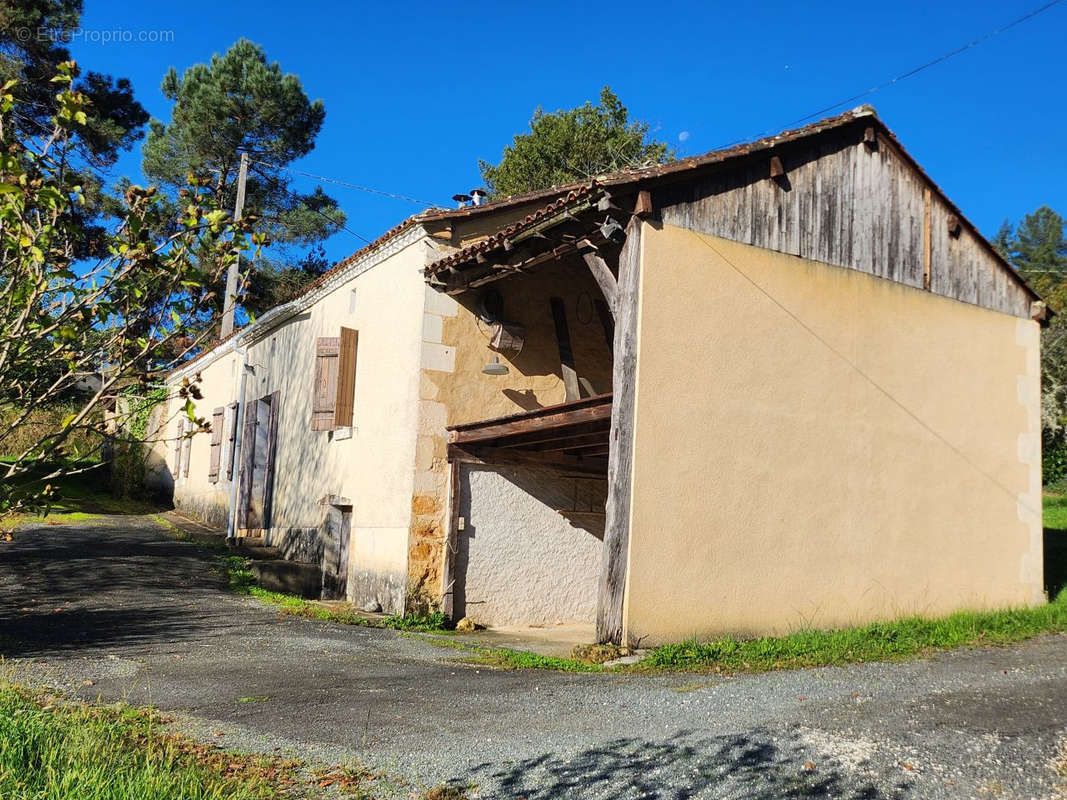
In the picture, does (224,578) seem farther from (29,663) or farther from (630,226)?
(630,226)

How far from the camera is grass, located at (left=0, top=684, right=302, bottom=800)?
3.38 meters

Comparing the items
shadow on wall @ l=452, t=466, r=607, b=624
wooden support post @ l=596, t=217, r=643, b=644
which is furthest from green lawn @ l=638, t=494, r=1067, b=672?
shadow on wall @ l=452, t=466, r=607, b=624

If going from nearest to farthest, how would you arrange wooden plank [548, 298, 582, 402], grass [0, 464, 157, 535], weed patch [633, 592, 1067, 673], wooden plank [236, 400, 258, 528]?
weed patch [633, 592, 1067, 673], wooden plank [548, 298, 582, 402], wooden plank [236, 400, 258, 528], grass [0, 464, 157, 535]

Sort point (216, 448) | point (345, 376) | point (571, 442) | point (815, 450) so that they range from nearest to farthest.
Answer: point (815, 450) → point (571, 442) → point (345, 376) → point (216, 448)

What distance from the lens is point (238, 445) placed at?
15.6 metres

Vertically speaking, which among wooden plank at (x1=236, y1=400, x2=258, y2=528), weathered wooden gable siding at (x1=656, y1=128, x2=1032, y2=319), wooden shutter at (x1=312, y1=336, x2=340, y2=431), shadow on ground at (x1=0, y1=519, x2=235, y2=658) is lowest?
shadow on ground at (x1=0, y1=519, x2=235, y2=658)

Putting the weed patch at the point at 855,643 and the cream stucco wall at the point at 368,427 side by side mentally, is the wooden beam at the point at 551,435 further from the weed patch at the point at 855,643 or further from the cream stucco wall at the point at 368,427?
the weed patch at the point at 855,643

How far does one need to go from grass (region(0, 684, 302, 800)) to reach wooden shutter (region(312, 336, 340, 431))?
6.65 m

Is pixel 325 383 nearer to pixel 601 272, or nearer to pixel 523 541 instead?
pixel 523 541

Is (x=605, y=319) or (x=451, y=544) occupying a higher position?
(x=605, y=319)

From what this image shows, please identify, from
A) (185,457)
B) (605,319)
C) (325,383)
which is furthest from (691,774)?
(185,457)

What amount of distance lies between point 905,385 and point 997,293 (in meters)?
2.19

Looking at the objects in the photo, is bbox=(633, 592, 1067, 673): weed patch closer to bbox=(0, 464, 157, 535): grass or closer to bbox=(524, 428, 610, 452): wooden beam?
bbox=(524, 428, 610, 452): wooden beam

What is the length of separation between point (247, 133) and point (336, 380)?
Answer: 1667 centimetres
